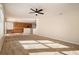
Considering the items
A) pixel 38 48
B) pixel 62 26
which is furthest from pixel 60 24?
pixel 38 48

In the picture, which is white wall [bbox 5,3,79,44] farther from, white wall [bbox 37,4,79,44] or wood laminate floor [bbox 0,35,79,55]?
wood laminate floor [bbox 0,35,79,55]

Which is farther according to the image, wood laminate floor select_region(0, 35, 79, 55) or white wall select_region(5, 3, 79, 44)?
wood laminate floor select_region(0, 35, 79, 55)

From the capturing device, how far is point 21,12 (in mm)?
1737

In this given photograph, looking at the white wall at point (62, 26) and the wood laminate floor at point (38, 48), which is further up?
the white wall at point (62, 26)

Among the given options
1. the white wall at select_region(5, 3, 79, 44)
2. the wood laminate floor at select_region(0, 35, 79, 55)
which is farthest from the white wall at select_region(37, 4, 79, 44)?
the wood laminate floor at select_region(0, 35, 79, 55)

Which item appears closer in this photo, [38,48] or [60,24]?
[60,24]

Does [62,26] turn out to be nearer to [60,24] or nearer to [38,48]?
[60,24]

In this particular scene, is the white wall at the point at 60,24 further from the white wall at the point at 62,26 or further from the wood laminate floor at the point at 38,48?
the wood laminate floor at the point at 38,48

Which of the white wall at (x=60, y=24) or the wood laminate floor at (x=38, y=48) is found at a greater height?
the white wall at (x=60, y=24)

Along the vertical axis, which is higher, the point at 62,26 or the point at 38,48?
the point at 62,26

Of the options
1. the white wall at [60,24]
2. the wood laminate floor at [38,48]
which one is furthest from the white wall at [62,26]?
the wood laminate floor at [38,48]

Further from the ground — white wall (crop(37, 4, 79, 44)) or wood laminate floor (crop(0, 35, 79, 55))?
white wall (crop(37, 4, 79, 44))

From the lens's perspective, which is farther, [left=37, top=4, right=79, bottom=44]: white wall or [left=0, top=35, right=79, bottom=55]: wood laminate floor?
[left=0, top=35, right=79, bottom=55]: wood laminate floor

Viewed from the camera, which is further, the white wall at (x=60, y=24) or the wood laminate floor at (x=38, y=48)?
the wood laminate floor at (x=38, y=48)
